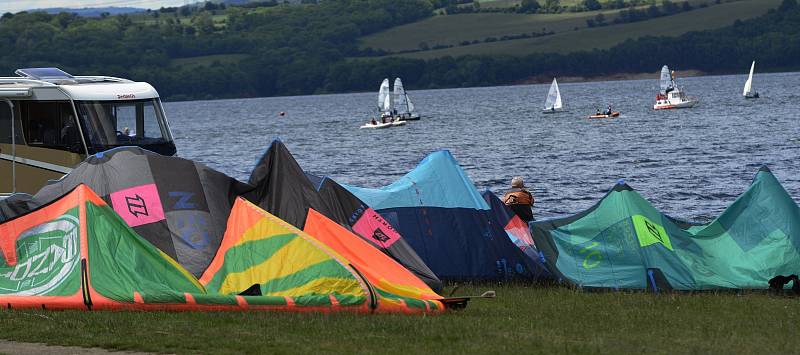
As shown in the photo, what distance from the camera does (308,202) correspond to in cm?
1961

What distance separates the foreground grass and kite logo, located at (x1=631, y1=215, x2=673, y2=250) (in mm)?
2675

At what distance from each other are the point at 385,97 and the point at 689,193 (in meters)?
83.5

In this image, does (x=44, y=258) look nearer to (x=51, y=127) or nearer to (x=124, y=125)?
(x=51, y=127)

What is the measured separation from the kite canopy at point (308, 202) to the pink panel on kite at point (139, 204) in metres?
1.48

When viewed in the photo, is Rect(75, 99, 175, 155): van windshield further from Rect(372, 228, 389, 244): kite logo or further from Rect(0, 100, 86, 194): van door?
Rect(372, 228, 389, 244): kite logo

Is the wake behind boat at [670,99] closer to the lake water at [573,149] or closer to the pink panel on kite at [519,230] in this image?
the lake water at [573,149]

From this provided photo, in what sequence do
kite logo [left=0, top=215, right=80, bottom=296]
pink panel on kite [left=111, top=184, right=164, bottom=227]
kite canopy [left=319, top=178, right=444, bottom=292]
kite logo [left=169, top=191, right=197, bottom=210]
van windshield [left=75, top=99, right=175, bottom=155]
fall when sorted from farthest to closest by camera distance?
van windshield [left=75, top=99, right=175, bottom=155] → kite logo [left=169, top=191, right=197, bottom=210] → kite canopy [left=319, top=178, right=444, bottom=292] → pink panel on kite [left=111, top=184, right=164, bottom=227] → kite logo [left=0, top=215, right=80, bottom=296]

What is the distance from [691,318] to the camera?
1620 centimetres

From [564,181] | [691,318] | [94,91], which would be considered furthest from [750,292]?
[564,181]

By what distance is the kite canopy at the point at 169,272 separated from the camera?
1602 cm

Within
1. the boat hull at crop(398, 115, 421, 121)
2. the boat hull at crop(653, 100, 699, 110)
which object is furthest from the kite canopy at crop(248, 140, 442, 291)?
the boat hull at crop(653, 100, 699, 110)

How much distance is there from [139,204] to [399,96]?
11857 centimetres

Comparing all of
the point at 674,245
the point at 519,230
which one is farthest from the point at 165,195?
the point at 674,245

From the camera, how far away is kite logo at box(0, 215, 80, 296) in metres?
16.5
